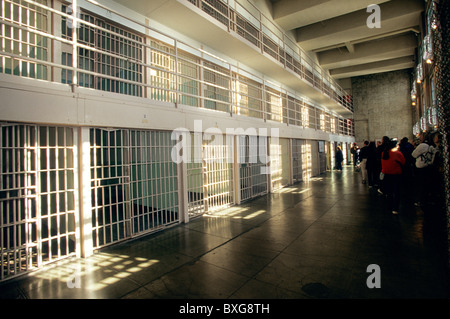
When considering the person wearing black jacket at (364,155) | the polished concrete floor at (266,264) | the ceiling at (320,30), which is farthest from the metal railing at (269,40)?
the polished concrete floor at (266,264)

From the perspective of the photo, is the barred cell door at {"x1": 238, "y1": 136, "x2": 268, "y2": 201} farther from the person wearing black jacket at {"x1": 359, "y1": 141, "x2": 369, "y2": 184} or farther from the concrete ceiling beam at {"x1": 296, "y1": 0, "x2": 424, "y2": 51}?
the concrete ceiling beam at {"x1": 296, "y1": 0, "x2": 424, "y2": 51}

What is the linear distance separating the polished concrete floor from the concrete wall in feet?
58.2

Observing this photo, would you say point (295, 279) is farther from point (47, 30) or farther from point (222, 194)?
point (47, 30)

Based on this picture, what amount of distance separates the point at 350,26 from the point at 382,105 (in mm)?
11346

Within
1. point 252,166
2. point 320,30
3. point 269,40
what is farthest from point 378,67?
point 252,166

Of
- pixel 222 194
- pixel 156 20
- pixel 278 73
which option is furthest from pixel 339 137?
pixel 156 20

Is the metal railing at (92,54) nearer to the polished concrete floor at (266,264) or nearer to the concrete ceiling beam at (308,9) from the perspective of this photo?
the polished concrete floor at (266,264)

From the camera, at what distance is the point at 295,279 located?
2.94 metres

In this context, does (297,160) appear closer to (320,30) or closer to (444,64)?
Result: (320,30)

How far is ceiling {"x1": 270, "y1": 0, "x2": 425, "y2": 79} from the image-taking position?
10586 mm

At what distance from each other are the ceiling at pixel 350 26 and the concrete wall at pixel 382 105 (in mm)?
2820

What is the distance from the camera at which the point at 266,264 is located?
3357mm

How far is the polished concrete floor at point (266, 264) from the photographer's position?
273cm

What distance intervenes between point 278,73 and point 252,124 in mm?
4730
